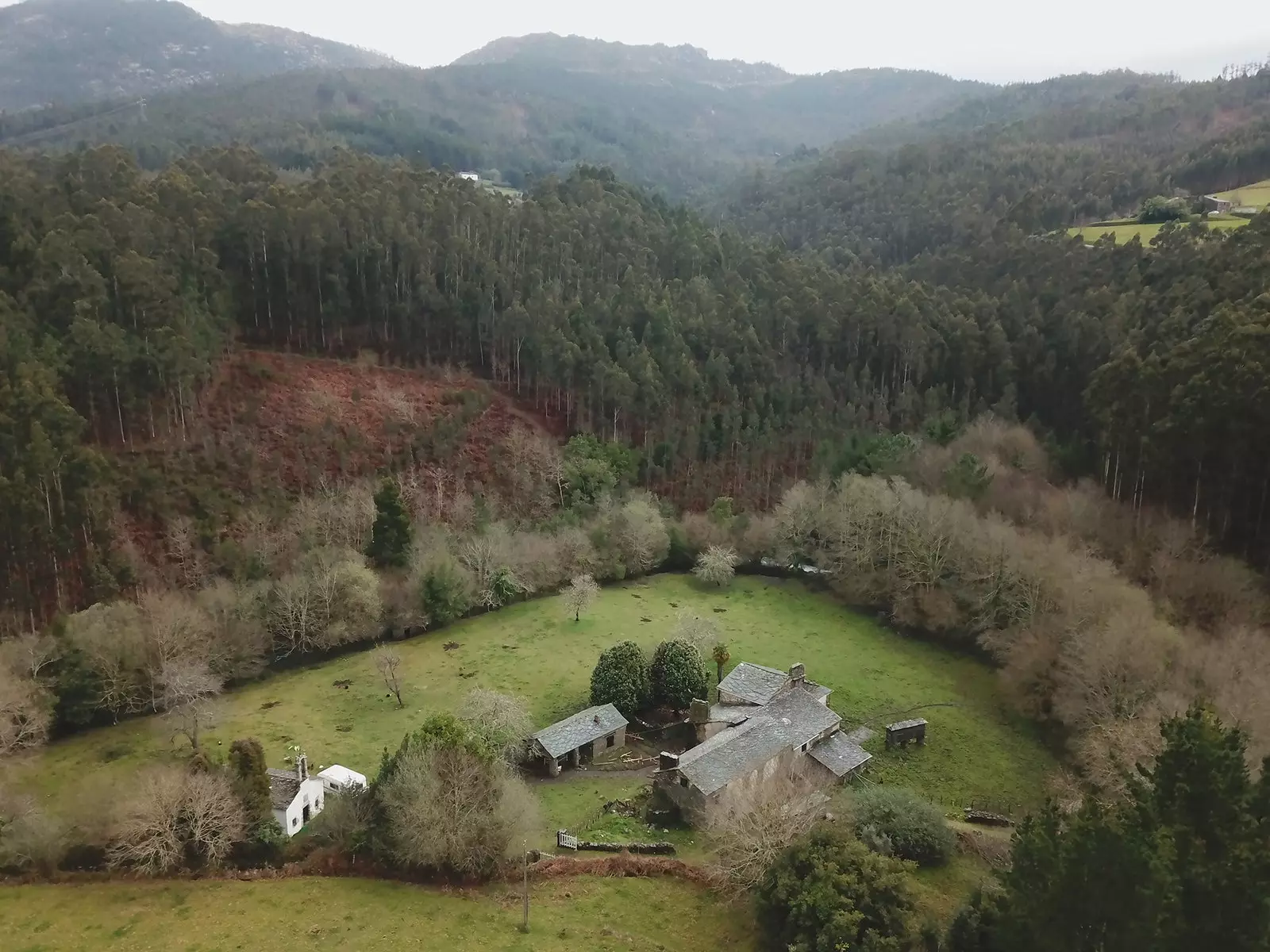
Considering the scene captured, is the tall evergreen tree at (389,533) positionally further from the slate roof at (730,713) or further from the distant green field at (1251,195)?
the distant green field at (1251,195)

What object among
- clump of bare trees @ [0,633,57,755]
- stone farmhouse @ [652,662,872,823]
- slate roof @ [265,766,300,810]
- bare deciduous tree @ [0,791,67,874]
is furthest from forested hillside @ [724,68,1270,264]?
bare deciduous tree @ [0,791,67,874]

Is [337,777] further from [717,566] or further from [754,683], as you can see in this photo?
[717,566]

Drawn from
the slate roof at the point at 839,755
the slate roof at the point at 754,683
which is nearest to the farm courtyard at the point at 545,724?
the slate roof at the point at 839,755

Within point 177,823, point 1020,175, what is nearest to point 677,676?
point 177,823

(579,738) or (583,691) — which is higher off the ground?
(579,738)

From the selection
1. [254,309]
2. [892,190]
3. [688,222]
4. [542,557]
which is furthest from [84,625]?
[892,190]

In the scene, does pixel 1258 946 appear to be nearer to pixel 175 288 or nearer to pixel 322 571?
pixel 322 571

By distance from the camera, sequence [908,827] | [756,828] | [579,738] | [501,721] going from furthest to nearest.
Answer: [579,738] → [501,721] → [908,827] → [756,828]
